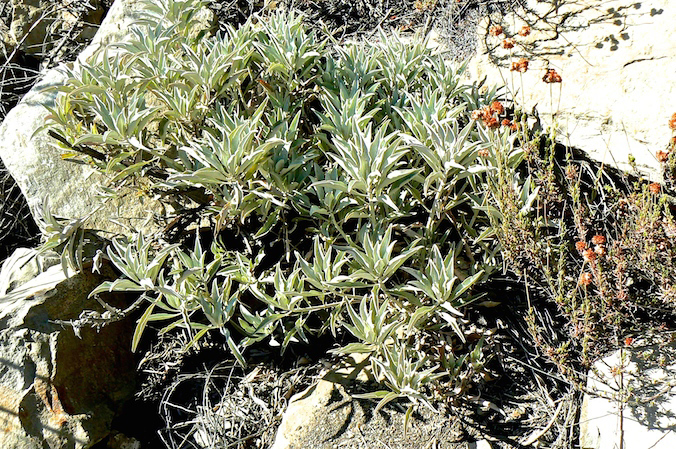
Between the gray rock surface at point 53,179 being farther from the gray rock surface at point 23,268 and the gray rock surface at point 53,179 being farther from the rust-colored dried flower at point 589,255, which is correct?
Answer: the rust-colored dried flower at point 589,255

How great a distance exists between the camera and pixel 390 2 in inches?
152

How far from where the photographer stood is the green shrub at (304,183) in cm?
223

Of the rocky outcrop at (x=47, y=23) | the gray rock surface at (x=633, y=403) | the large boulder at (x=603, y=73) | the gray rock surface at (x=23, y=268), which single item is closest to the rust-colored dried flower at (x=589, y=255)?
the gray rock surface at (x=633, y=403)

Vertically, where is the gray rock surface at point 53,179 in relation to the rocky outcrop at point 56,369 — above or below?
above

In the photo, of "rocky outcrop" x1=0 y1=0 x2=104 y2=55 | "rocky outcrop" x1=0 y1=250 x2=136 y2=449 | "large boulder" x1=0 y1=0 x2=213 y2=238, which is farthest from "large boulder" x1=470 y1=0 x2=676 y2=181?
"rocky outcrop" x1=0 y1=0 x2=104 y2=55

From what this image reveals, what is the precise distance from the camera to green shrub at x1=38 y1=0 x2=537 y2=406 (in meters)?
2.23

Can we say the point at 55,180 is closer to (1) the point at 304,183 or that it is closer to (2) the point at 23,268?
(2) the point at 23,268

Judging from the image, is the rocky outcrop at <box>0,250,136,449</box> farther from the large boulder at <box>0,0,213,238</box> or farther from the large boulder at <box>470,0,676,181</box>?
the large boulder at <box>470,0,676,181</box>

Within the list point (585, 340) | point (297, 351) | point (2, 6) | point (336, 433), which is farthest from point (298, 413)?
point (2, 6)

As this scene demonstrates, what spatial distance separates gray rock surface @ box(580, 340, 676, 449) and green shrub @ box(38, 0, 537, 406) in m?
0.41

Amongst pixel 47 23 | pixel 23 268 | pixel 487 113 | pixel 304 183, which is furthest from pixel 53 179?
pixel 487 113

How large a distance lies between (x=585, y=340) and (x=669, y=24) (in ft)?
4.88

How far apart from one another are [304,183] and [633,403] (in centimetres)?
143

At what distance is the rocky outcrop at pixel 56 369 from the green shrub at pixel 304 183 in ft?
0.87
